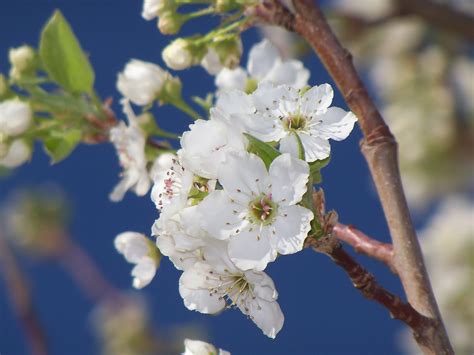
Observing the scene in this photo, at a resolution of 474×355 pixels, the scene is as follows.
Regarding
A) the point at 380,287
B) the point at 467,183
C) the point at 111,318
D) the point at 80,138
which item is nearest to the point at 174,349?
the point at 111,318

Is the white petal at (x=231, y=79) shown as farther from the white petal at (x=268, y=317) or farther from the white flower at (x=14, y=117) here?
the white petal at (x=268, y=317)

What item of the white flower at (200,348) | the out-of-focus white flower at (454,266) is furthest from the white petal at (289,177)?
the out-of-focus white flower at (454,266)

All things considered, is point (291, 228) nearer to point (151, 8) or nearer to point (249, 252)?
point (249, 252)

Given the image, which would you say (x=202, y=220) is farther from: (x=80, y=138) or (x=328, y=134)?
(x=80, y=138)

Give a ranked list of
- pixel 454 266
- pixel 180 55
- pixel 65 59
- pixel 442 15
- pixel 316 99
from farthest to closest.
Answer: pixel 454 266 < pixel 442 15 < pixel 65 59 < pixel 180 55 < pixel 316 99

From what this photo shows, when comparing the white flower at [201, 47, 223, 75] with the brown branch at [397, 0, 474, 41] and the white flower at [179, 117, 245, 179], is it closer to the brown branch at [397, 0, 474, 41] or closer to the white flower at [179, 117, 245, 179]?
the white flower at [179, 117, 245, 179]

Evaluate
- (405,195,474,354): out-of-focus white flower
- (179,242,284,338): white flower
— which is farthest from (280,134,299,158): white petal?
(405,195,474,354): out-of-focus white flower

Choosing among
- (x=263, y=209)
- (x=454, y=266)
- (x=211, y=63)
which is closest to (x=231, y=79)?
(x=211, y=63)
